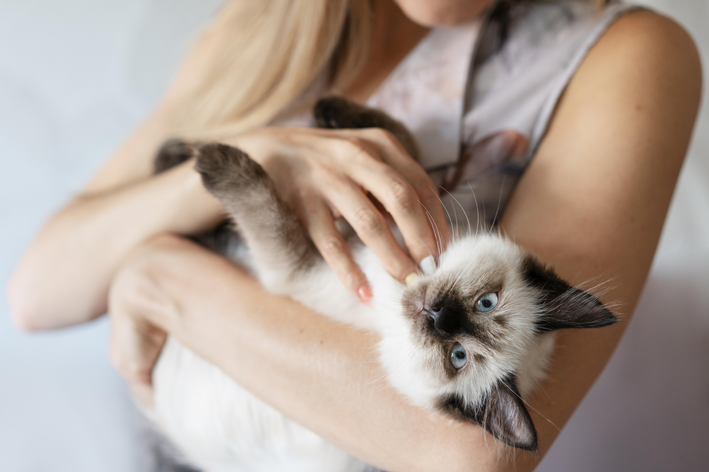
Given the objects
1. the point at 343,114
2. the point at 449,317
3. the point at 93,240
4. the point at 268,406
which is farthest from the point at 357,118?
the point at 93,240

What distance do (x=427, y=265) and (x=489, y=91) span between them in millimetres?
481

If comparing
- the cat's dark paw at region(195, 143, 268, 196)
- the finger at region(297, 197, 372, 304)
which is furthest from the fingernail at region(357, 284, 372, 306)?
the cat's dark paw at region(195, 143, 268, 196)

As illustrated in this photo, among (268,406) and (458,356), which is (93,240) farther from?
(458,356)

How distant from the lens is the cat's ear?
0.56 meters

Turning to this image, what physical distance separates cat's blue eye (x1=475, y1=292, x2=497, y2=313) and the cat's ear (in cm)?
11

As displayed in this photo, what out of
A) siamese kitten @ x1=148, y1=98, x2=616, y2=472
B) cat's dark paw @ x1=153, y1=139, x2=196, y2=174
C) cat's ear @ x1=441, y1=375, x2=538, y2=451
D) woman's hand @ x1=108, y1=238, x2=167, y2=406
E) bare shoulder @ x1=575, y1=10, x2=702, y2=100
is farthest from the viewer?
cat's dark paw @ x1=153, y1=139, x2=196, y2=174

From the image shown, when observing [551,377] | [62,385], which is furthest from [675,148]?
[62,385]

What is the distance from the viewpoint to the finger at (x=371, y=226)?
70cm

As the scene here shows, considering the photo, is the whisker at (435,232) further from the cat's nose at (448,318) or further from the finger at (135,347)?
the finger at (135,347)

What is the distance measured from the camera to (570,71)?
91 cm

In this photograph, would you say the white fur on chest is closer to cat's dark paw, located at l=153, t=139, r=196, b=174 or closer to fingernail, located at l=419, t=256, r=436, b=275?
fingernail, located at l=419, t=256, r=436, b=275

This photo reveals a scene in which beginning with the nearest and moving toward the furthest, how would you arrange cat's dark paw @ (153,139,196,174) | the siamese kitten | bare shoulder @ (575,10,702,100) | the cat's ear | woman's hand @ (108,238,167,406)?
the cat's ear
the siamese kitten
bare shoulder @ (575,10,702,100)
woman's hand @ (108,238,167,406)
cat's dark paw @ (153,139,196,174)

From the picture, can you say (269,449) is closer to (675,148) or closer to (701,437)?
(701,437)

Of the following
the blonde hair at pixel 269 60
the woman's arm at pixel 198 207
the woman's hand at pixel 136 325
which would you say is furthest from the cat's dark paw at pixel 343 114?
the woman's hand at pixel 136 325
